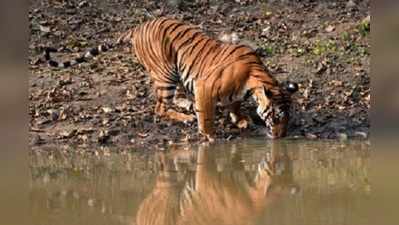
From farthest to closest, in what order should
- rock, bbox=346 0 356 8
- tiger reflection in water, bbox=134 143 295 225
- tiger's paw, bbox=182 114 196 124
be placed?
1. rock, bbox=346 0 356 8
2. tiger's paw, bbox=182 114 196 124
3. tiger reflection in water, bbox=134 143 295 225

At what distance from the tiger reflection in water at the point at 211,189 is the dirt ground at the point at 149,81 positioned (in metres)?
0.55

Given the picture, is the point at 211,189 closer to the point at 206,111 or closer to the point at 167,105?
the point at 206,111

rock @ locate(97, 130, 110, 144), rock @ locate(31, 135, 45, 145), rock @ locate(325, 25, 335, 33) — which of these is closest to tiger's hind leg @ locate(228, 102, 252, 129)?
rock @ locate(97, 130, 110, 144)

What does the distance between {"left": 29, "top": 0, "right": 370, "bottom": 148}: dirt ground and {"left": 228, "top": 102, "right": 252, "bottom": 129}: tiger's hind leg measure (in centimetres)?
4

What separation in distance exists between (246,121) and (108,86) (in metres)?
1.21

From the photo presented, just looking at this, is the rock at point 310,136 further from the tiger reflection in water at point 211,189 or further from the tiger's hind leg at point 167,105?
the tiger's hind leg at point 167,105

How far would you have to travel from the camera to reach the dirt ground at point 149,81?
503cm

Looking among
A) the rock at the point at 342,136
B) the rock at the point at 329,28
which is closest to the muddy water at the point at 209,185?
the rock at the point at 342,136

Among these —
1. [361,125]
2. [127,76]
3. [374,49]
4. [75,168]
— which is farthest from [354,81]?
[374,49]

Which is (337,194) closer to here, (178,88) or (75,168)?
(75,168)

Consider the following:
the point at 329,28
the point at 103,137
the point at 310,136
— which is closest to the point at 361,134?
the point at 310,136

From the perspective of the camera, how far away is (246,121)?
16.7ft

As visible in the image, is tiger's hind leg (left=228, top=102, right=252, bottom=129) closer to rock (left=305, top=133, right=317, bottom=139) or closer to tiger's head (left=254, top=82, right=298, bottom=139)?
tiger's head (left=254, top=82, right=298, bottom=139)

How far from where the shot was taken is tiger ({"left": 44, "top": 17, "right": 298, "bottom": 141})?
4.86 m
